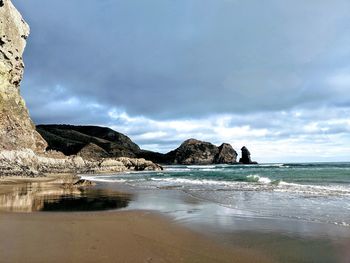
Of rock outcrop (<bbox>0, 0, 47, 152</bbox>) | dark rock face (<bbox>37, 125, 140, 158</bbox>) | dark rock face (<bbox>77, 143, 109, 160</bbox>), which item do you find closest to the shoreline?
rock outcrop (<bbox>0, 0, 47, 152</bbox>)

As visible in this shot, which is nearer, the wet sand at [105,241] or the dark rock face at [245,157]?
the wet sand at [105,241]

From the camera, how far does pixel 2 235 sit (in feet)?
27.8

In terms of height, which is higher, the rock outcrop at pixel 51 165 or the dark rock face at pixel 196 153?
the dark rock face at pixel 196 153

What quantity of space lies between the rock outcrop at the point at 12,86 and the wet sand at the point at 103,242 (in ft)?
121

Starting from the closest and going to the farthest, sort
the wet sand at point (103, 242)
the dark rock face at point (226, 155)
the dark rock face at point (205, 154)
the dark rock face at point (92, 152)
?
the wet sand at point (103, 242)
the dark rock face at point (92, 152)
the dark rock face at point (205, 154)
the dark rock face at point (226, 155)

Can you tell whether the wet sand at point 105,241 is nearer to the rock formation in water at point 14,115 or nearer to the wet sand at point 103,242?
the wet sand at point 103,242

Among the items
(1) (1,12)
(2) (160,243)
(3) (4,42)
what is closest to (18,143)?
(3) (4,42)

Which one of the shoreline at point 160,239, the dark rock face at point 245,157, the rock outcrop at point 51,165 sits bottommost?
the shoreline at point 160,239

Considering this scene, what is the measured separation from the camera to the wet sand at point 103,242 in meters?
6.80

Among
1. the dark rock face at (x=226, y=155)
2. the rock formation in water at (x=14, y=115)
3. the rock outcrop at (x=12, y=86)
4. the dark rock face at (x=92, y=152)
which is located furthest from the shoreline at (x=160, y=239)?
the dark rock face at (x=226, y=155)

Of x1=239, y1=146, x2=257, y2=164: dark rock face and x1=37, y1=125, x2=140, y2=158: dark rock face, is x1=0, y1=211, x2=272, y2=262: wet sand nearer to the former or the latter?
x1=37, y1=125, x2=140, y2=158: dark rock face

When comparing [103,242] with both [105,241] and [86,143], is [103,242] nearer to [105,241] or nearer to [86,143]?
[105,241]

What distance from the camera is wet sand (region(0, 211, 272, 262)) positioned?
6.80m

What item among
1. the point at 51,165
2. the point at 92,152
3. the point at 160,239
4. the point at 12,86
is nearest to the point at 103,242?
the point at 160,239
